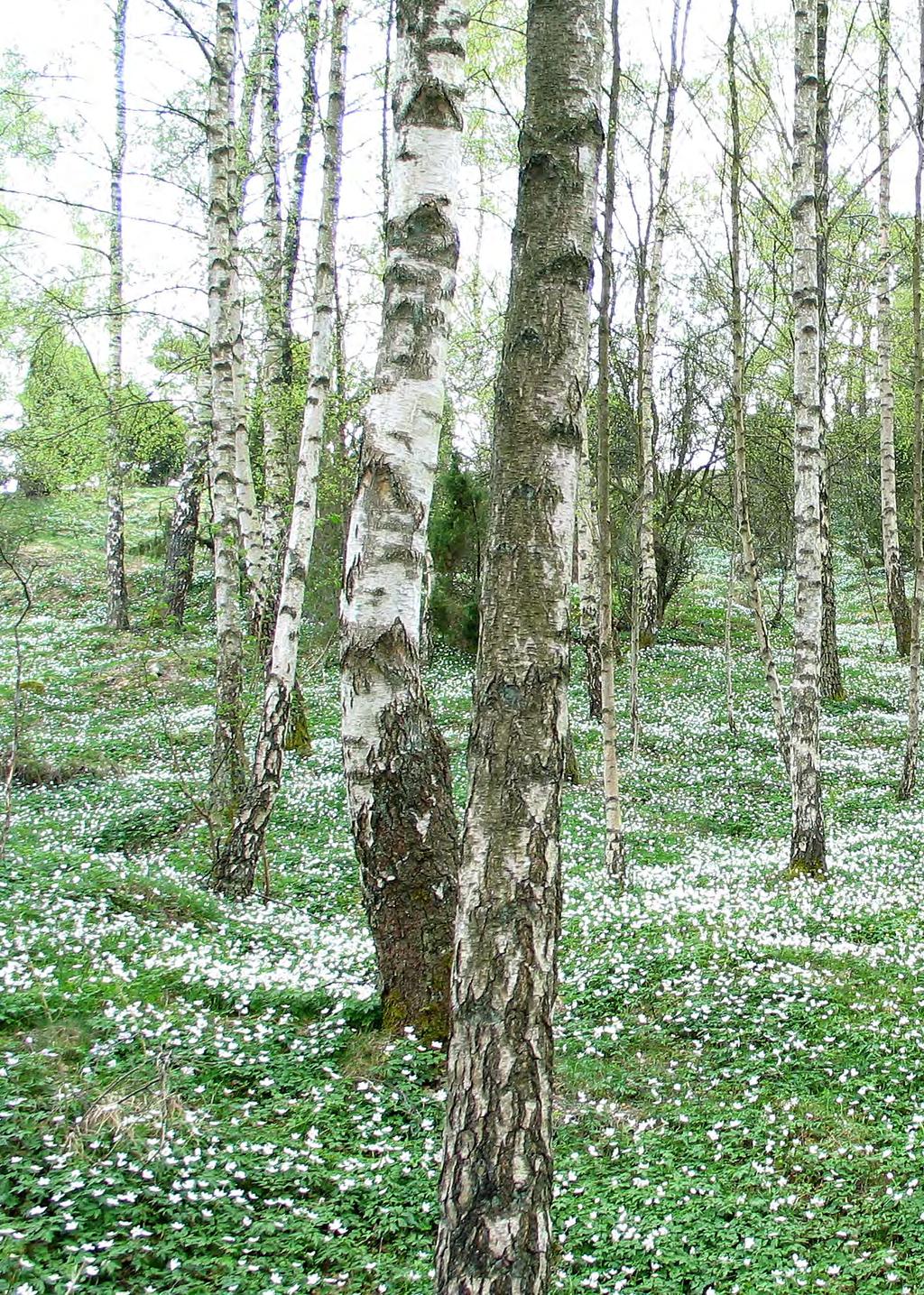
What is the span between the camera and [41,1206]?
12.9 feet

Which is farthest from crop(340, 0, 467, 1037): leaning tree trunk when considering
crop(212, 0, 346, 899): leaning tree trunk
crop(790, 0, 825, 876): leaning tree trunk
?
crop(790, 0, 825, 876): leaning tree trunk

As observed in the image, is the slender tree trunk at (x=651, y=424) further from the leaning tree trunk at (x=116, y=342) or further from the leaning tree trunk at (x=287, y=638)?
the leaning tree trunk at (x=116, y=342)

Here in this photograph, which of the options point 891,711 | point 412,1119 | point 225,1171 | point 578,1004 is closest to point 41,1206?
point 225,1171

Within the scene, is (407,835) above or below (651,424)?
below

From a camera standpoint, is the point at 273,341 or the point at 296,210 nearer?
the point at 273,341

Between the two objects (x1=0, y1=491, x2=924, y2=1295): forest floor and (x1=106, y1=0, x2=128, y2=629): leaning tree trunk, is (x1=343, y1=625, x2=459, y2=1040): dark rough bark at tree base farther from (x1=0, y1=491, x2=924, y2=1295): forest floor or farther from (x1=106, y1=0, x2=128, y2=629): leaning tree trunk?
(x1=106, y1=0, x2=128, y2=629): leaning tree trunk

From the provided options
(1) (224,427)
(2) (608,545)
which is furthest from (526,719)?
(1) (224,427)

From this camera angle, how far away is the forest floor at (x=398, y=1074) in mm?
4113

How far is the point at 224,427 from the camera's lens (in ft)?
34.9

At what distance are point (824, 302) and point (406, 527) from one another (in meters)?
13.7

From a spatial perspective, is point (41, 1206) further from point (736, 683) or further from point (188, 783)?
point (736, 683)

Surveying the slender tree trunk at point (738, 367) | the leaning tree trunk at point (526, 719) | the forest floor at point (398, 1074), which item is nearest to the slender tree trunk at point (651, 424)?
the slender tree trunk at point (738, 367)

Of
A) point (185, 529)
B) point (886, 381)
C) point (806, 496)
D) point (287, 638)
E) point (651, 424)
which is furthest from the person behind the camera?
point (185, 529)

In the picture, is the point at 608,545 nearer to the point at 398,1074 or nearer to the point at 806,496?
the point at 806,496
